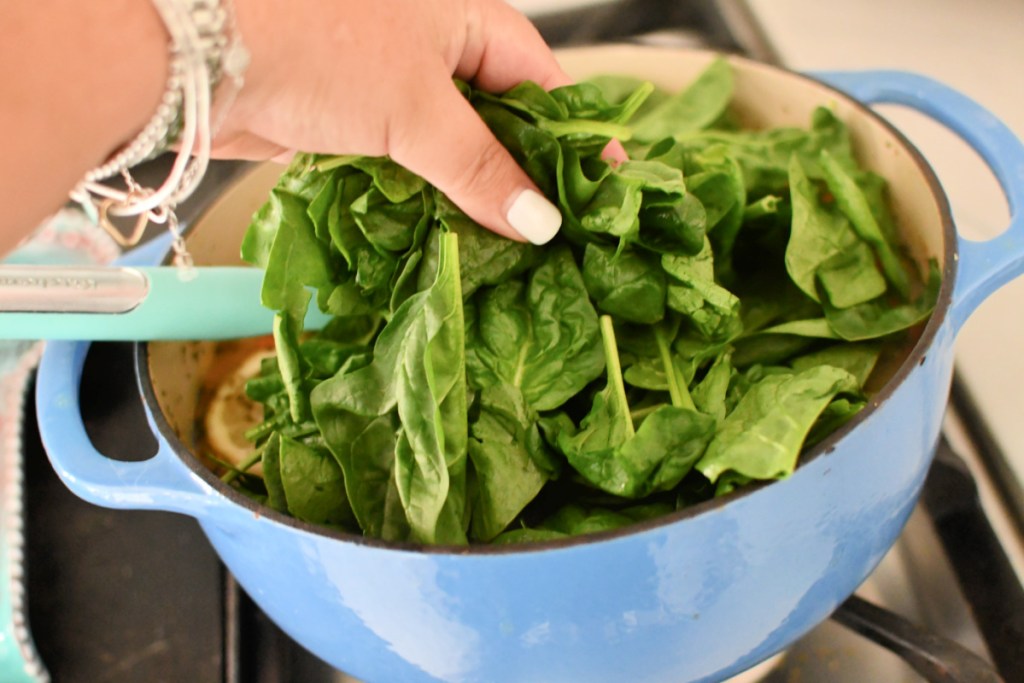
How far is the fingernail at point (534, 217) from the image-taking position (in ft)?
1.80

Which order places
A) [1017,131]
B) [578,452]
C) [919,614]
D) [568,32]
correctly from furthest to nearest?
[568,32]
[1017,131]
[919,614]
[578,452]

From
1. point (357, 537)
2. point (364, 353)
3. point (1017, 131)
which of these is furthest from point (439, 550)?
point (1017, 131)

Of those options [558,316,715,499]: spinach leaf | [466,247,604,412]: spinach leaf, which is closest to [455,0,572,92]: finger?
[466,247,604,412]: spinach leaf

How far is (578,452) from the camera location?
54cm

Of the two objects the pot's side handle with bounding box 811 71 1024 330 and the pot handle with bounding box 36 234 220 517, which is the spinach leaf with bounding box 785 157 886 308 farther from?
the pot handle with bounding box 36 234 220 517

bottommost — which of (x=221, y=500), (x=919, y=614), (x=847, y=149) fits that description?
(x=919, y=614)

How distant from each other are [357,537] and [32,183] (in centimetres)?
22

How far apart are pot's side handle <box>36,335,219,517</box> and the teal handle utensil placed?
5 cm

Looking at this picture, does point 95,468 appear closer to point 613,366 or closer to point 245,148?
point 245,148

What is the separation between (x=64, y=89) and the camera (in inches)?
15.3

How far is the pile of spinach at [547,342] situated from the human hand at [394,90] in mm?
29

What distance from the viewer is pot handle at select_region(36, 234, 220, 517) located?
515mm

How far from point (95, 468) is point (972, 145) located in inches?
25.1

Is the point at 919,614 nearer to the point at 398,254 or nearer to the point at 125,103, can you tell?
the point at 398,254
